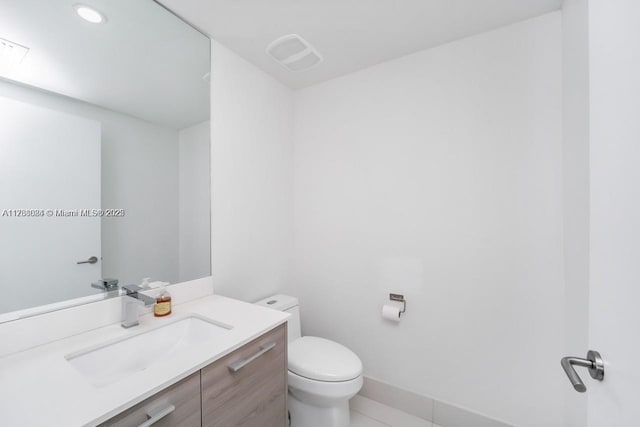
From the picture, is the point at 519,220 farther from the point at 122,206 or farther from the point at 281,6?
the point at 122,206

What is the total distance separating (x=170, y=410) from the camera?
731 millimetres

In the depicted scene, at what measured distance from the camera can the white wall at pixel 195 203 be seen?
1419mm

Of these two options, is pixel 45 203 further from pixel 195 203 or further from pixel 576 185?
pixel 576 185

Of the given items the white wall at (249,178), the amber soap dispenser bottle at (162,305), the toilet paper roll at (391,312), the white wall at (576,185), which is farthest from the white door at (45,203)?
the white wall at (576,185)

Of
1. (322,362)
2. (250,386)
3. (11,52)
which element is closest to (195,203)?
(11,52)

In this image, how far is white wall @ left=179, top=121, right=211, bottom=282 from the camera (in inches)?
55.9

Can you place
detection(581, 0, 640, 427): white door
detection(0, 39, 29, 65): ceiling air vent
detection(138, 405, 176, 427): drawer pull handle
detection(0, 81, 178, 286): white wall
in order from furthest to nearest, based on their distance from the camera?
detection(0, 81, 178, 286): white wall, detection(0, 39, 29, 65): ceiling air vent, detection(138, 405, 176, 427): drawer pull handle, detection(581, 0, 640, 427): white door

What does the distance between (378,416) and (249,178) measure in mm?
1755

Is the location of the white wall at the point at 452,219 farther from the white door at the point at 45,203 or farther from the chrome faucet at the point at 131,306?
the white door at the point at 45,203

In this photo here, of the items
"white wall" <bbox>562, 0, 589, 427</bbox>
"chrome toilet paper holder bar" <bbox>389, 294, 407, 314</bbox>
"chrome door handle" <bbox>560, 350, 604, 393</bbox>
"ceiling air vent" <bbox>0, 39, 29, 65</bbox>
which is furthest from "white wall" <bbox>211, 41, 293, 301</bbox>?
"white wall" <bbox>562, 0, 589, 427</bbox>

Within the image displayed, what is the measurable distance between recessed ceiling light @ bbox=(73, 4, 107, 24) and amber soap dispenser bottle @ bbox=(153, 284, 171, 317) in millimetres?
1204

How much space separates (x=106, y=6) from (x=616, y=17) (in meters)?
1.68

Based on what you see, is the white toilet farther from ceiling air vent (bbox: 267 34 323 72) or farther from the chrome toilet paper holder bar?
ceiling air vent (bbox: 267 34 323 72)

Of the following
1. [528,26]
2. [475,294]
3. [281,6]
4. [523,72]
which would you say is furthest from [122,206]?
[528,26]
